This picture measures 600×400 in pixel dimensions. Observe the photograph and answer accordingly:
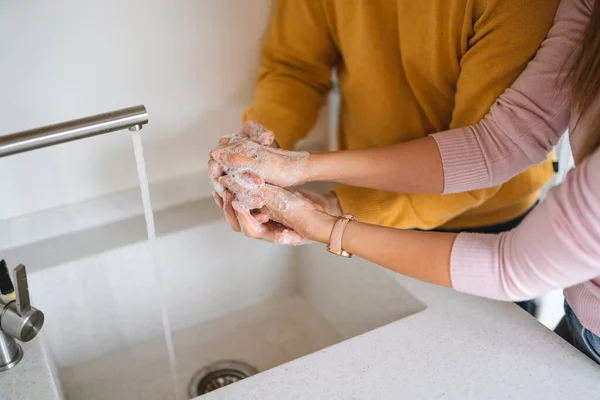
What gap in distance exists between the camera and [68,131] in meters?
0.59

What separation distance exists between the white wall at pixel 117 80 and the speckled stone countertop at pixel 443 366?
18.0 inches

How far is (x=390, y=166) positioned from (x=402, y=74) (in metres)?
0.14

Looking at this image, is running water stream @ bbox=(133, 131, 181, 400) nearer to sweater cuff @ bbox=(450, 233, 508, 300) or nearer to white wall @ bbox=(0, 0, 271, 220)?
white wall @ bbox=(0, 0, 271, 220)

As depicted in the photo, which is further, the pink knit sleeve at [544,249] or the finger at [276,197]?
the finger at [276,197]

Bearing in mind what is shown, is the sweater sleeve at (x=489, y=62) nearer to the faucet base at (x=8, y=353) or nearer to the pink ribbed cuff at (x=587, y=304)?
the pink ribbed cuff at (x=587, y=304)

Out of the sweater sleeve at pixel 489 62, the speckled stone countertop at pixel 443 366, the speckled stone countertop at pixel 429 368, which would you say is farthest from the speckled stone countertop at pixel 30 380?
the sweater sleeve at pixel 489 62

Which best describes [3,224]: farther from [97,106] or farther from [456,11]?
[456,11]

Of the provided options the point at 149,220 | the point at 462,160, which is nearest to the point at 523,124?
the point at 462,160

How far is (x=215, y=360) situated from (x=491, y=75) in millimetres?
630

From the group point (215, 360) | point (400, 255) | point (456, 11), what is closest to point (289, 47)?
point (456, 11)

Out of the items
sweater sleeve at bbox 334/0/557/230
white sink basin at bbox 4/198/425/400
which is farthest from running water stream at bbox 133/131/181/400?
sweater sleeve at bbox 334/0/557/230

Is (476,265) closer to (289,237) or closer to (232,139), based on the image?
(289,237)

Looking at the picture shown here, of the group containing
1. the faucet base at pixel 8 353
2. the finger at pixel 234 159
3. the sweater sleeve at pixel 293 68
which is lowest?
the faucet base at pixel 8 353

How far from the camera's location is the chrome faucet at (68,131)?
1.88ft
